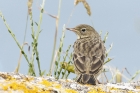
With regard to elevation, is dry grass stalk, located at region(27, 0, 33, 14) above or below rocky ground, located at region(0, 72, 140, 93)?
above

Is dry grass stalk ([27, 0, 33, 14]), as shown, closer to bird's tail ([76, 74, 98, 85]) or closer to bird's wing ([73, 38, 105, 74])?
bird's wing ([73, 38, 105, 74])

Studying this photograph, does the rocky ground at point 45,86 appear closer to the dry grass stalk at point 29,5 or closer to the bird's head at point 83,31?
the dry grass stalk at point 29,5

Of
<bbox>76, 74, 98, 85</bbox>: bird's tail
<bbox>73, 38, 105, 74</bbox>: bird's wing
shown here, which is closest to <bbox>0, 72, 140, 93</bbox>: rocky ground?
<bbox>76, 74, 98, 85</bbox>: bird's tail

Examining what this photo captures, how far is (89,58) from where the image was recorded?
5648mm

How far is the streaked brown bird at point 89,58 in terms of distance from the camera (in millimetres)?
4957

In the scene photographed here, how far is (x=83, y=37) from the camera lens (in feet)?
24.4

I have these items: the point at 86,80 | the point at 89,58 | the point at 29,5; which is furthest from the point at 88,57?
the point at 29,5

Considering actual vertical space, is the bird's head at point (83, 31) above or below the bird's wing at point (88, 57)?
above

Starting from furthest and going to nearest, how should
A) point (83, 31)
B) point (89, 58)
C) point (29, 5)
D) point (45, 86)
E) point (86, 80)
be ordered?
point (83, 31)
point (29, 5)
point (89, 58)
point (86, 80)
point (45, 86)

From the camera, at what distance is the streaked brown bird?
4957mm

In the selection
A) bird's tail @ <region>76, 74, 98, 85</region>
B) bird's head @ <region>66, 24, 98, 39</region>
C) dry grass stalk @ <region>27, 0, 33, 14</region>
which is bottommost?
bird's tail @ <region>76, 74, 98, 85</region>

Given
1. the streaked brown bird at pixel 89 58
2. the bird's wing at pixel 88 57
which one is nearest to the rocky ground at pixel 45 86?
the streaked brown bird at pixel 89 58

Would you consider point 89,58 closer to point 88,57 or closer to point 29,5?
point 88,57

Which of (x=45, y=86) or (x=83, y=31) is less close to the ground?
(x=83, y=31)
